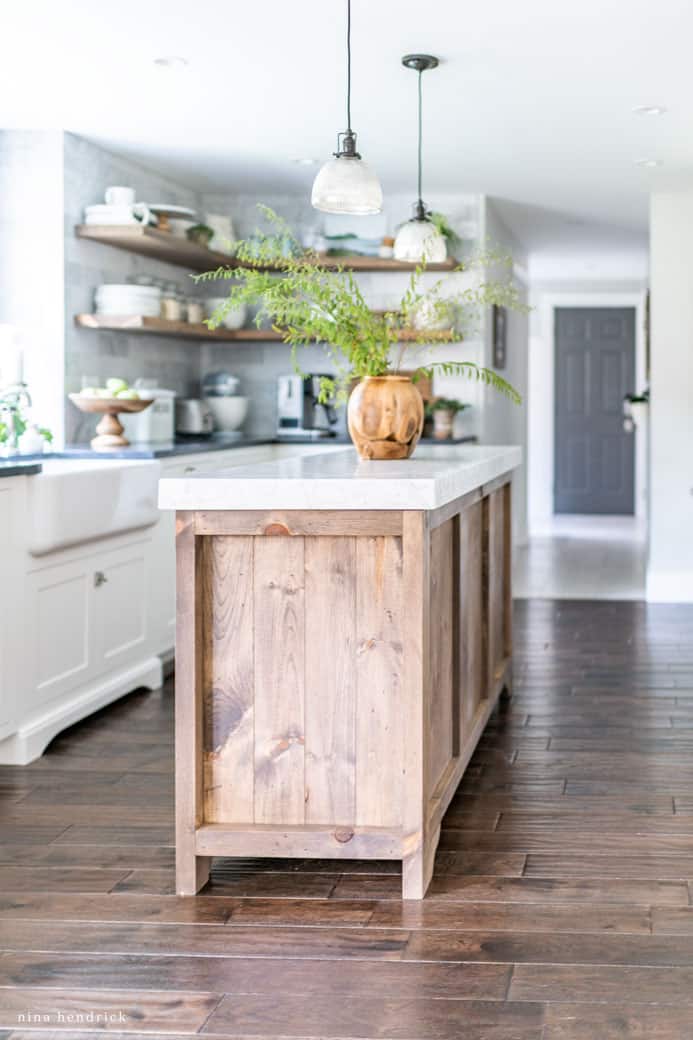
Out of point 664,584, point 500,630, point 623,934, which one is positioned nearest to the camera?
point 623,934

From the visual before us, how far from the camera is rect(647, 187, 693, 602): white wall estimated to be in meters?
7.55

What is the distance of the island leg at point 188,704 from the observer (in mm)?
2783

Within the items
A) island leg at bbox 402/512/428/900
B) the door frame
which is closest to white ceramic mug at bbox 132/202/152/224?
island leg at bbox 402/512/428/900

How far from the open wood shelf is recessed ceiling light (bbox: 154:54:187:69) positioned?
1239 mm

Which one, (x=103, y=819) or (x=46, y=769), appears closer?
(x=103, y=819)

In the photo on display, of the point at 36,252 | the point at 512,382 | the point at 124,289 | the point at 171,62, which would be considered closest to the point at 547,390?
the point at 512,382

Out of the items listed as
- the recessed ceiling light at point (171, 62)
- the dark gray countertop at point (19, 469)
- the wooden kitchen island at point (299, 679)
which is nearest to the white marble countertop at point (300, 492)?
the wooden kitchen island at point (299, 679)

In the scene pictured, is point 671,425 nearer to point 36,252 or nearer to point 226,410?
point 226,410

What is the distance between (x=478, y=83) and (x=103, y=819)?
304cm

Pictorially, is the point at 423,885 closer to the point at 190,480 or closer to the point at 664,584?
the point at 190,480

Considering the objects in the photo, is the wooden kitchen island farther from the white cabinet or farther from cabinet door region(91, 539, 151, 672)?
cabinet door region(91, 539, 151, 672)

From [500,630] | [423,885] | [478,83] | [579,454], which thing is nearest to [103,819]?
[423,885]

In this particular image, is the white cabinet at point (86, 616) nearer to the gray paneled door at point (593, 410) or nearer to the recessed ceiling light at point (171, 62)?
the recessed ceiling light at point (171, 62)

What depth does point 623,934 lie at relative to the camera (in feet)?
8.44
